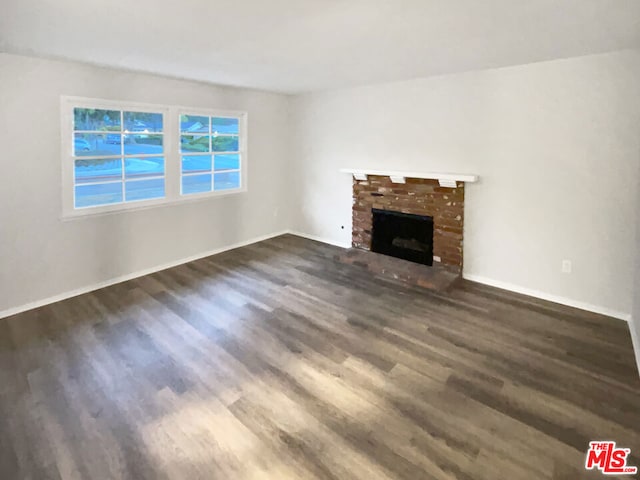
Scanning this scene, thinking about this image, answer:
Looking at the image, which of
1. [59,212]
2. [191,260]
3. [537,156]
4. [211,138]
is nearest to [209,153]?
[211,138]

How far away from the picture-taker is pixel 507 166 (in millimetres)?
3926

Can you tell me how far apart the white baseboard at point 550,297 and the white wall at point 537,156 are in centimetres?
1

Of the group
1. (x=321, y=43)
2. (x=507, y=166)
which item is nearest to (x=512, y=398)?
(x=507, y=166)

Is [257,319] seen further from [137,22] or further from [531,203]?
[531,203]

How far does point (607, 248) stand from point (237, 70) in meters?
4.06

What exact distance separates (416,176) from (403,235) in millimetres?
832

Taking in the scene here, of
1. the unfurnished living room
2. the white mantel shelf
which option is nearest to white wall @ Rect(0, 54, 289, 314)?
the unfurnished living room

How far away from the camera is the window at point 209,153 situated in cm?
491

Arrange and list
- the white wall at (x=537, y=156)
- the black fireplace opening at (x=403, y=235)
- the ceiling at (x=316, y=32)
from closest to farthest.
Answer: the ceiling at (x=316, y=32) < the white wall at (x=537, y=156) < the black fireplace opening at (x=403, y=235)

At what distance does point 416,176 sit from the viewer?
4523mm

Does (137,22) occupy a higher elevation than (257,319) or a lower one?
higher

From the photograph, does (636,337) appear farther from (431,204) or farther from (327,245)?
(327,245)

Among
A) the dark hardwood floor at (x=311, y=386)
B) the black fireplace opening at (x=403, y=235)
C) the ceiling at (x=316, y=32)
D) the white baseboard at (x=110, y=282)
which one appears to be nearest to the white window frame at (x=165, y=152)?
the ceiling at (x=316, y=32)

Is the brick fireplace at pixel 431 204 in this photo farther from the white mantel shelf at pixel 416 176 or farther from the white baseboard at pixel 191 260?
the white baseboard at pixel 191 260
